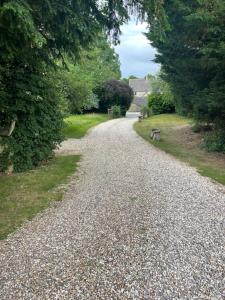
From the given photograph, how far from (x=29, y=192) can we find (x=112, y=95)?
3281cm

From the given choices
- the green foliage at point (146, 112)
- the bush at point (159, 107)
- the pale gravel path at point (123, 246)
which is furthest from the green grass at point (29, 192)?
the bush at point (159, 107)

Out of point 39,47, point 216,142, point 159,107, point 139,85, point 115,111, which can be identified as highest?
point 139,85

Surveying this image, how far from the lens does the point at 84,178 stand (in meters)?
8.77

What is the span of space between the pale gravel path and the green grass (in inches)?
12.5

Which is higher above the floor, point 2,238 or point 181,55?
point 181,55

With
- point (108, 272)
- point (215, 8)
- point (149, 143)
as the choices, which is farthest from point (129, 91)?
point (108, 272)

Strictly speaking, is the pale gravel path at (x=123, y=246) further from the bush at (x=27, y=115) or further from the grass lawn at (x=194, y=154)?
the bush at (x=27, y=115)

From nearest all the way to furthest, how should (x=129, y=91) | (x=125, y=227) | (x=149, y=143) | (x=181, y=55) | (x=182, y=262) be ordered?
(x=182, y=262) < (x=125, y=227) < (x=181, y=55) < (x=149, y=143) < (x=129, y=91)

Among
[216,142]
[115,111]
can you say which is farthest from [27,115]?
[115,111]

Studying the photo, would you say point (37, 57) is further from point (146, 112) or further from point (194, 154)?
point (146, 112)

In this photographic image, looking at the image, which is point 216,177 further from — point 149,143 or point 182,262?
point 149,143

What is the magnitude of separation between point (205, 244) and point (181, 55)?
10597 mm

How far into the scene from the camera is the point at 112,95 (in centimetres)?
3909

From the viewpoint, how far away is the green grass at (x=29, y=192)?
5.66 m
